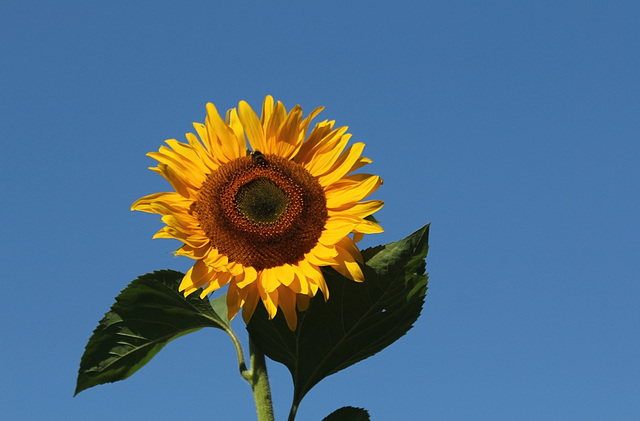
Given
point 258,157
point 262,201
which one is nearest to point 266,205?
point 262,201

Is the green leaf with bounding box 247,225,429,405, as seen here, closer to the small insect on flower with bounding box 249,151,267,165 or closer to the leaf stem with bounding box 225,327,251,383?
the leaf stem with bounding box 225,327,251,383

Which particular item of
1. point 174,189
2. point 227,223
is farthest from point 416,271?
point 174,189

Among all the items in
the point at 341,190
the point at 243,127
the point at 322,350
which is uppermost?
the point at 243,127

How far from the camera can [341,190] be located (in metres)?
4.44

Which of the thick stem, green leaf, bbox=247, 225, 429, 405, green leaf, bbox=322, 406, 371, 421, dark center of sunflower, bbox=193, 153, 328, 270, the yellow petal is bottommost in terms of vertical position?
green leaf, bbox=322, 406, 371, 421

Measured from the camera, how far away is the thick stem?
4402mm

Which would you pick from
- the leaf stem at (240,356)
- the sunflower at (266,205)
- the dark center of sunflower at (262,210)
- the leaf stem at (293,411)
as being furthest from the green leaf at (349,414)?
the dark center of sunflower at (262,210)

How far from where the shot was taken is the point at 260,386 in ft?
14.5

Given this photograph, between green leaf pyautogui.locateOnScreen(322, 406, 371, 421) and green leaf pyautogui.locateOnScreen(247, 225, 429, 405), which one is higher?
green leaf pyautogui.locateOnScreen(247, 225, 429, 405)

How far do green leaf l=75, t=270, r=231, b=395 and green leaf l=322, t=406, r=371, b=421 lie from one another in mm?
643

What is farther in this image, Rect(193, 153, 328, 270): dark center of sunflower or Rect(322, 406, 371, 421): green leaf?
Rect(322, 406, 371, 421): green leaf

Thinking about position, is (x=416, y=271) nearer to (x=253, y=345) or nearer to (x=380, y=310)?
(x=380, y=310)

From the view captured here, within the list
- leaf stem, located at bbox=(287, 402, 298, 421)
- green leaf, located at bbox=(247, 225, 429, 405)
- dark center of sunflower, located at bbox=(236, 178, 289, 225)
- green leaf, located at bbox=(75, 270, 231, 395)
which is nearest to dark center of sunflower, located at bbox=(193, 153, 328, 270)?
dark center of sunflower, located at bbox=(236, 178, 289, 225)

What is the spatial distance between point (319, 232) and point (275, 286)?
352 millimetres
